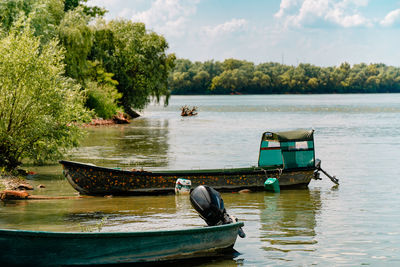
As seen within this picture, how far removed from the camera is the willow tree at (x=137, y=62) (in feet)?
190

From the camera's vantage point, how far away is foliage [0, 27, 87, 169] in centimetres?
1944

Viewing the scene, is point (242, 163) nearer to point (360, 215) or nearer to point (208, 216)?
point (360, 215)

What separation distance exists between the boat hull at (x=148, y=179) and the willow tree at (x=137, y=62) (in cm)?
3882

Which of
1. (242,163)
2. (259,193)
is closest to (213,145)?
(242,163)

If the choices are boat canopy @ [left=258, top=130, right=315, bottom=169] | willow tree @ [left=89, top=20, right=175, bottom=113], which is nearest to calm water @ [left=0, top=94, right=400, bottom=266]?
boat canopy @ [left=258, top=130, right=315, bottom=169]

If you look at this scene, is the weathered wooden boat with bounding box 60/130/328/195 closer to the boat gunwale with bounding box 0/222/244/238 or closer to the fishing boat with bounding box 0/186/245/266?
the fishing boat with bounding box 0/186/245/266

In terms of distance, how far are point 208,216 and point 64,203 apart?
21.8ft

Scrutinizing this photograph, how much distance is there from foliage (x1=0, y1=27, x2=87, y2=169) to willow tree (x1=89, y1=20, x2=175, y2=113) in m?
35.9

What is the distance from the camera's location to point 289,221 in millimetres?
15078

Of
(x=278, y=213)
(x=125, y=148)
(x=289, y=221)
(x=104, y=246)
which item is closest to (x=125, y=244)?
(x=104, y=246)

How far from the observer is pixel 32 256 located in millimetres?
9812

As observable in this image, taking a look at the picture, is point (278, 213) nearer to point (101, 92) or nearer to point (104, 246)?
point (104, 246)

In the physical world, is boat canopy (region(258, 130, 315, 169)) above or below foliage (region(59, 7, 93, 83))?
below

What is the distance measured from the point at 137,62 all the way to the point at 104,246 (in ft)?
161
